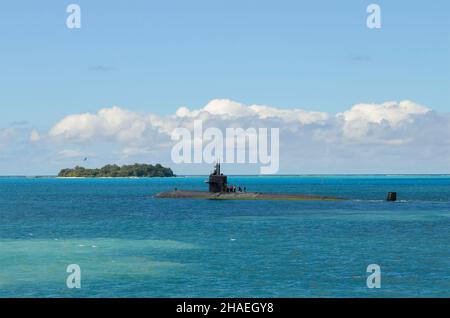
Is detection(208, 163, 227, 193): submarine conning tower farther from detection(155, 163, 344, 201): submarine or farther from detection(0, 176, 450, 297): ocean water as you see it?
detection(0, 176, 450, 297): ocean water

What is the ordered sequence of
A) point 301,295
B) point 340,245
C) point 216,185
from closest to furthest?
point 301,295 < point 340,245 < point 216,185

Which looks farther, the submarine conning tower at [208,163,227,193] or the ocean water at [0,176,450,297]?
the submarine conning tower at [208,163,227,193]

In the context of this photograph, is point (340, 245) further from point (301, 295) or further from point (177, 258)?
point (301, 295)

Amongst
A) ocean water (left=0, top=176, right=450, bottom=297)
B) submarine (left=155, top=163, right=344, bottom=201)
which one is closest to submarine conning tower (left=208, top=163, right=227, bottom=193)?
submarine (left=155, top=163, right=344, bottom=201)

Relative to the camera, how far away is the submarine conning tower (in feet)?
505

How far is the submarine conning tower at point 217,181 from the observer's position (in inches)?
6063

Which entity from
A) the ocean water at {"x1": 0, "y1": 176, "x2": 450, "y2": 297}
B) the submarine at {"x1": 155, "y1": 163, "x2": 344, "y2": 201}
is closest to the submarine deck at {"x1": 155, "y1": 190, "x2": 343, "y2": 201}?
the submarine at {"x1": 155, "y1": 163, "x2": 344, "y2": 201}

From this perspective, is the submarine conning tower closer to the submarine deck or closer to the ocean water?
the submarine deck

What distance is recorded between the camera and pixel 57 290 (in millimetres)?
41688

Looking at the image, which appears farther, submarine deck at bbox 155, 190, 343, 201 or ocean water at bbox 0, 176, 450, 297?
submarine deck at bbox 155, 190, 343, 201

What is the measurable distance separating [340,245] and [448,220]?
4077 cm

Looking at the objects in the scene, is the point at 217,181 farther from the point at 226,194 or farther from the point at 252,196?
the point at 252,196

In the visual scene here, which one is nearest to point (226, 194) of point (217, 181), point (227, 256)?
point (217, 181)
